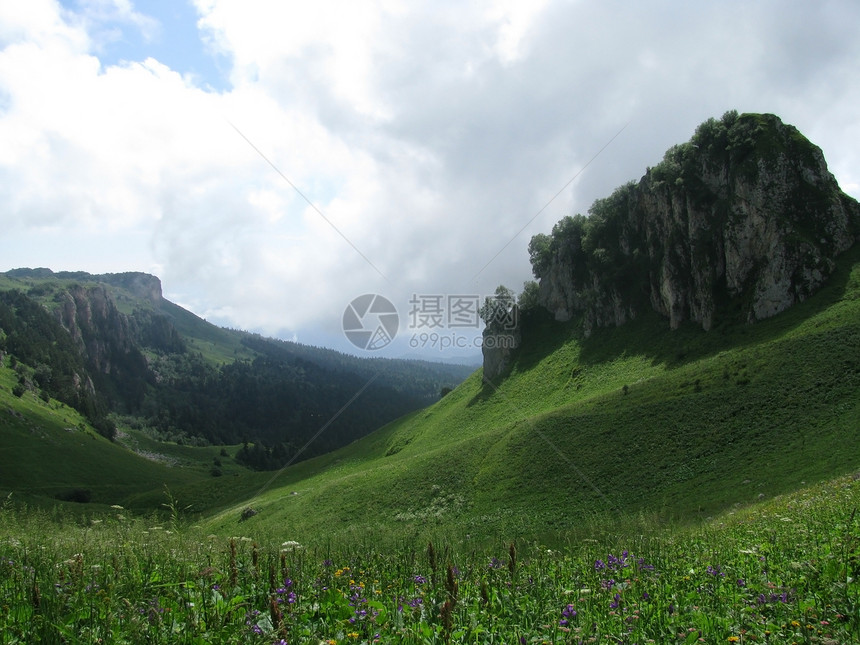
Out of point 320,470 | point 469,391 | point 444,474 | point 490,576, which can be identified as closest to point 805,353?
point 444,474

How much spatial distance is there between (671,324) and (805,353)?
32233 mm

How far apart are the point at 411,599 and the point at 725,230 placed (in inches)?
3372

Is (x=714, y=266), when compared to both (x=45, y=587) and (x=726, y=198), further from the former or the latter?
(x=45, y=587)

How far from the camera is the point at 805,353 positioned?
155 ft

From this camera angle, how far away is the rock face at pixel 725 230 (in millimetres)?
67812

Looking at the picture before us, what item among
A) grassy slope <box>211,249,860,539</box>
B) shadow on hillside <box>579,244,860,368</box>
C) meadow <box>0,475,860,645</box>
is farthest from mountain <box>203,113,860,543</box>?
meadow <box>0,475,860,645</box>

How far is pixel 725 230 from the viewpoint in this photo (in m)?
76.4

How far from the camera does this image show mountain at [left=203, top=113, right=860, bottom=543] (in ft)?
126

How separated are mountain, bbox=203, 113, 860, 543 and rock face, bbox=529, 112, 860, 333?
0.28 m

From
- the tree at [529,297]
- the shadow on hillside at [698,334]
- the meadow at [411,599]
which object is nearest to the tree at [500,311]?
the tree at [529,297]

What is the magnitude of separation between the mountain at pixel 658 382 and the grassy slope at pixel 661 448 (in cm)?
21

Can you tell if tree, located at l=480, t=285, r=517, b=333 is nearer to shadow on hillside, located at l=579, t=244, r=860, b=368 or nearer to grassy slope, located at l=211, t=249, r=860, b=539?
shadow on hillside, located at l=579, t=244, r=860, b=368

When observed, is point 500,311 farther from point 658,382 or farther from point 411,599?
point 411,599

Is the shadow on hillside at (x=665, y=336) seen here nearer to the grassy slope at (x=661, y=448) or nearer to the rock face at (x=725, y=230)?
the grassy slope at (x=661, y=448)
